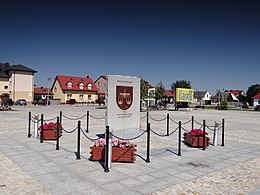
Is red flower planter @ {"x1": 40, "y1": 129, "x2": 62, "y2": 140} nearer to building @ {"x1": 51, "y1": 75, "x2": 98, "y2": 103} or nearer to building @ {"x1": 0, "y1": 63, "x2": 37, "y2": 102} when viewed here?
building @ {"x1": 51, "y1": 75, "x2": 98, "y2": 103}

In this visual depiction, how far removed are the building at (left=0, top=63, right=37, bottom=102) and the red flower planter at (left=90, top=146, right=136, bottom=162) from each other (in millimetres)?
57763

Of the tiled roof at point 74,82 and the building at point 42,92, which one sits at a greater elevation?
the tiled roof at point 74,82

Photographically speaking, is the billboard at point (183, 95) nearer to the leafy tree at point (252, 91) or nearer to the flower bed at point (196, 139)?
the flower bed at point (196, 139)

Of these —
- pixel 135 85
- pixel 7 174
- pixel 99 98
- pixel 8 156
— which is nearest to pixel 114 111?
pixel 135 85

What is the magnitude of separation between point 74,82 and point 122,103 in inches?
2339

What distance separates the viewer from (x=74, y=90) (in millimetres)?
67000

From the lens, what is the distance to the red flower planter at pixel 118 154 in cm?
744

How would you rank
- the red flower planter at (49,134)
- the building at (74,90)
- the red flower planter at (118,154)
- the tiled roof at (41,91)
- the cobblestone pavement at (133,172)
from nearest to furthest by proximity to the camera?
the cobblestone pavement at (133,172) < the red flower planter at (118,154) < the red flower planter at (49,134) < the building at (74,90) < the tiled roof at (41,91)

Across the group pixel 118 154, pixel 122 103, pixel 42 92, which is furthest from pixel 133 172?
pixel 42 92

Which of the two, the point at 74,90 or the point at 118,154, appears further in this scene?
→ the point at 74,90

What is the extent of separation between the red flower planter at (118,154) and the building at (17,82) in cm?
5776

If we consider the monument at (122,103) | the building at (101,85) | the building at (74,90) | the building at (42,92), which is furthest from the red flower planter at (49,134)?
the building at (42,92)

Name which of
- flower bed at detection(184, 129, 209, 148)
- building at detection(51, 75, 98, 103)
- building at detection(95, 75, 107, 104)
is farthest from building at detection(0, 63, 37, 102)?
flower bed at detection(184, 129, 209, 148)

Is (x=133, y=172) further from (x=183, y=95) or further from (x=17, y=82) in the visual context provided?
(x=17, y=82)
